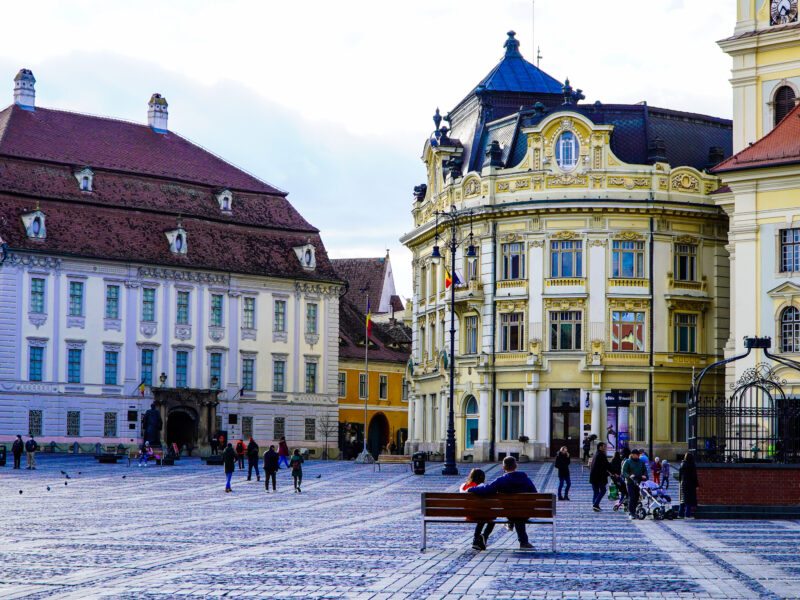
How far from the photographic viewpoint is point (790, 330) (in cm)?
5475

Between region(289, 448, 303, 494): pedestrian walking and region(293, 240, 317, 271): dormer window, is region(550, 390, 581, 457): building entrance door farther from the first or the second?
region(289, 448, 303, 494): pedestrian walking

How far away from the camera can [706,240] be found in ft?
222

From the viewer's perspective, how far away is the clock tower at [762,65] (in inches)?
2399

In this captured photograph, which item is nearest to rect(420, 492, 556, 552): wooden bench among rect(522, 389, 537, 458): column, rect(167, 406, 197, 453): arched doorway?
rect(522, 389, 537, 458): column

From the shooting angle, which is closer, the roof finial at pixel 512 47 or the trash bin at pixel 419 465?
the trash bin at pixel 419 465

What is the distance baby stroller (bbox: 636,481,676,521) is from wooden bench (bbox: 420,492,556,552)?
9.27m

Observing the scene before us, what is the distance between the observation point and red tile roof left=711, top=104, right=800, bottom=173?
54719 millimetres

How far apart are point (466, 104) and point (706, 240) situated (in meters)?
15.2

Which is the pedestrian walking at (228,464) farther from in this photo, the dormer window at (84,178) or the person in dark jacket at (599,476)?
the dormer window at (84,178)

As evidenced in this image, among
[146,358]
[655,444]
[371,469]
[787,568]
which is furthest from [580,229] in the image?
[787,568]

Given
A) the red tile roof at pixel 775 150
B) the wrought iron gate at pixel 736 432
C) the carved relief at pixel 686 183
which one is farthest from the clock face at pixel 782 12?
the wrought iron gate at pixel 736 432

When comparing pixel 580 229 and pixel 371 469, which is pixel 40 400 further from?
pixel 580 229

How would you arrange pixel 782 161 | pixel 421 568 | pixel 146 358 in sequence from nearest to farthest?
pixel 421 568
pixel 782 161
pixel 146 358

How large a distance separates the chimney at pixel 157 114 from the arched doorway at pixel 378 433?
24.7 metres
